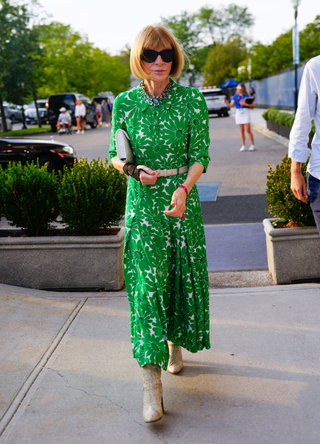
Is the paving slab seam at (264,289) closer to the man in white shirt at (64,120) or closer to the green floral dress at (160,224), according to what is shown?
the green floral dress at (160,224)

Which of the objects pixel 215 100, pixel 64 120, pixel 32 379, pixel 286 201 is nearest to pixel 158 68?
pixel 32 379

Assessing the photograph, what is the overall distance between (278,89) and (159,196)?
33709mm

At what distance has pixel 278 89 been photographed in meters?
34.7

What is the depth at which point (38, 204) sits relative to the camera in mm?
5227

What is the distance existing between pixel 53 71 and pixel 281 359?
45781mm

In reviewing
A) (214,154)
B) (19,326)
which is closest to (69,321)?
(19,326)

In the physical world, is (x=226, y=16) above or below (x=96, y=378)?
above

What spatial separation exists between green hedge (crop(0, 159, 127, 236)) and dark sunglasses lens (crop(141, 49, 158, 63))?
2251 mm

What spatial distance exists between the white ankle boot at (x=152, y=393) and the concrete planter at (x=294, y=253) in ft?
7.75

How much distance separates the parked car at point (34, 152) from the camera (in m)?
9.74

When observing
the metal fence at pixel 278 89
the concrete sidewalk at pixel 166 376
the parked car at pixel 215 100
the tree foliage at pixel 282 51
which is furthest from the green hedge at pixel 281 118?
the concrete sidewalk at pixel 166 376

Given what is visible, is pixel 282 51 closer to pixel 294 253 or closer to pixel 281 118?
pixel 281 118

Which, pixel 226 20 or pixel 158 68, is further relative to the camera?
pixel 226 20

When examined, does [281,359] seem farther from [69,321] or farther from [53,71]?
[53,71]
